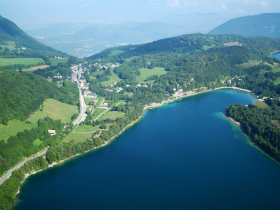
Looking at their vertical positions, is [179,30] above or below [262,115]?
above

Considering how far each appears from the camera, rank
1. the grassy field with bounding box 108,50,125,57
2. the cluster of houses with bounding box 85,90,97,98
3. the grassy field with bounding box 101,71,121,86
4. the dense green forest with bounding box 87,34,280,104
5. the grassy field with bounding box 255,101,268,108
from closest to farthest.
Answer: the grassy field with bounding box 255,101,268,108 < the cluster of houses with bounding box 85,90,97,98 < the dense green forest with bounding box 87,34,280,104 < the grassy field with bounding box 101,71,121,86 < the grassy field with bounding box 108,50,125,57

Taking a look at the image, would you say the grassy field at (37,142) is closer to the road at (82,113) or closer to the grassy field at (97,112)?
the road at (82,113)

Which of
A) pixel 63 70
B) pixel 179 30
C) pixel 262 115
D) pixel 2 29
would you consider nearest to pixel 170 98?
pixel 262 115

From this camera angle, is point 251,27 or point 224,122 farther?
point 251,27

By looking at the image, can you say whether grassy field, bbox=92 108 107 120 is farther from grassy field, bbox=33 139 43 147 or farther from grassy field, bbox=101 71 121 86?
grassy field, bbox=101 71 121 86

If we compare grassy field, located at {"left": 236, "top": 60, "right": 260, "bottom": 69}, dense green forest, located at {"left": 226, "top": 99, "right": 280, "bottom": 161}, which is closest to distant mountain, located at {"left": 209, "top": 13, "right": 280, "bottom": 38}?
grassy field, located at {"left": 236, "top": 60, "right": 260, "bottom": 69}

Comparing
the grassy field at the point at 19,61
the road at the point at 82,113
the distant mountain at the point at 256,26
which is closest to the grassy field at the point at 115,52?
the grassy field at the point at 19,61

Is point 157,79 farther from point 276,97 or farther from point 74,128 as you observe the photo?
point 74,128
